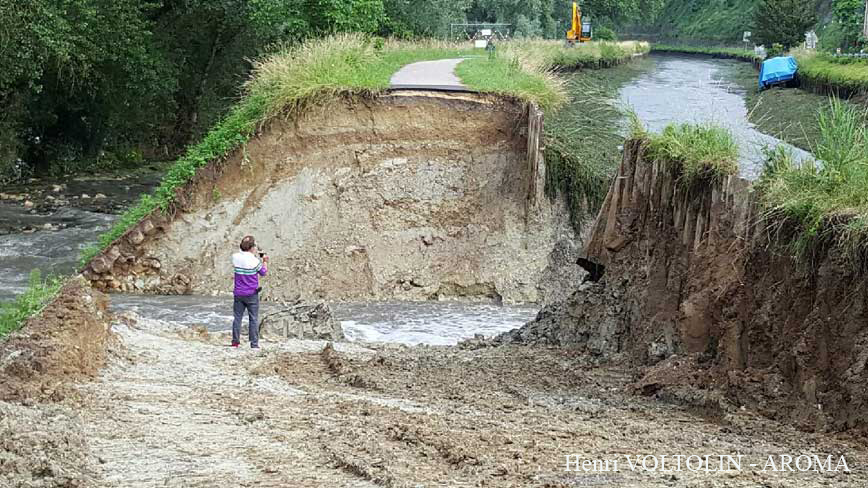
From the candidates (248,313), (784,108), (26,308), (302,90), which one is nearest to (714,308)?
(248,313)

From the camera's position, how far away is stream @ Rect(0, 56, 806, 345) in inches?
701

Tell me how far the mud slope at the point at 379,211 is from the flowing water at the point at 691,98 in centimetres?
303

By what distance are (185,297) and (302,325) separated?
18.7ft

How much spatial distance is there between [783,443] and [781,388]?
1025 mm

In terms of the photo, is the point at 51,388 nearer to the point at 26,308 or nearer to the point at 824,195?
the point at 26,308

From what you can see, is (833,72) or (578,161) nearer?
(578,161)

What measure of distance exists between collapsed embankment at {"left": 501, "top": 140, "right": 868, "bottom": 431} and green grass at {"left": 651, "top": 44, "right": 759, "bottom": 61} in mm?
59664

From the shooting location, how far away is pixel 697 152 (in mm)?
11289

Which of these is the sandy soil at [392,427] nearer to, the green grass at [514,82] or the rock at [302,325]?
the rock at [302,325]

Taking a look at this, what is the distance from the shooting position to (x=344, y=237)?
21953 mm

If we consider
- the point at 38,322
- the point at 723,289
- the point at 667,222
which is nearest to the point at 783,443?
the point at 723,289

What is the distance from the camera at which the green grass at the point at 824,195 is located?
843 centimetres

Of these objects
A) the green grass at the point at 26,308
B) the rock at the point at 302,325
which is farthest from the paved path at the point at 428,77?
the green grass at the point at 26,308

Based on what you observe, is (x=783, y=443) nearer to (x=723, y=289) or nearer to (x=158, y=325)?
(x=723, y=289)
